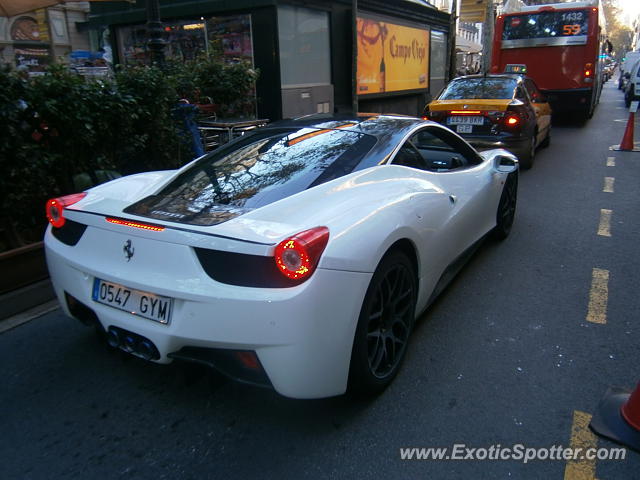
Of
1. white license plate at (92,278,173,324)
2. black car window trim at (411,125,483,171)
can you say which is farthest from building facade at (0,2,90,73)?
white license plate at (92,278,173,324)

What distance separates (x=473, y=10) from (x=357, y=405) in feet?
64.9

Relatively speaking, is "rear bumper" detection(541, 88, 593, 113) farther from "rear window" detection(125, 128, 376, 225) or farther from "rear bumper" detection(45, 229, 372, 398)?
"rear bumper" detection(45, 229, 372, 398)

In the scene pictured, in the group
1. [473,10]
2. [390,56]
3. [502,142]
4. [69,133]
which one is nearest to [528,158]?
[502,142]

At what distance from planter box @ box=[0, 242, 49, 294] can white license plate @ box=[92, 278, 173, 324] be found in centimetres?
188

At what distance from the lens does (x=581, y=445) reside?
2.41 m

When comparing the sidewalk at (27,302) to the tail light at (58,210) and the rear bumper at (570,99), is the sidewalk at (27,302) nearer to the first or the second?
the tail light at (58,210)

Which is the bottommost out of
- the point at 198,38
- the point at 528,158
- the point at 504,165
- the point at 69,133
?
the point at 528,158

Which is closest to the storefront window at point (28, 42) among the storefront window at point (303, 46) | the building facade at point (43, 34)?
the building facade at point (43, 34)

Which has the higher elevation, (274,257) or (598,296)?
(274,257)

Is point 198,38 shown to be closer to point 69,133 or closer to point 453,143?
point 69,133

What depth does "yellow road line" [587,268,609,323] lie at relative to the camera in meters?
3.67

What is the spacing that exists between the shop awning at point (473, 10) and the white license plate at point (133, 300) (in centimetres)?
1979

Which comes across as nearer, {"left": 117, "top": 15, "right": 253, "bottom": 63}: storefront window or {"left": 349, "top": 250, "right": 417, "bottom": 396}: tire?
{"left": 349, "top": 250, "right": 417, "bottom": 396}: tire

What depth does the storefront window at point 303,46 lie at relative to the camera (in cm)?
1069
